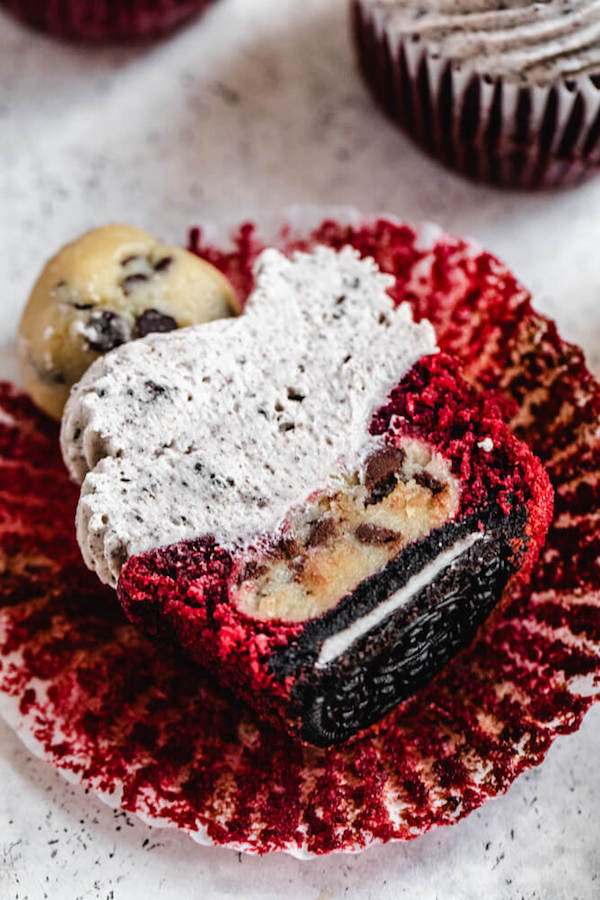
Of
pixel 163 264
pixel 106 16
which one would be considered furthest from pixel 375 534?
pixel 106 16

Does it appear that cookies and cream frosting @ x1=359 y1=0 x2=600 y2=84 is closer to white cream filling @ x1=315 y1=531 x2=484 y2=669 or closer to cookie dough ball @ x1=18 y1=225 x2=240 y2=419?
cookie dough ball @ x1=18 y1=225 x2=240 y2=419

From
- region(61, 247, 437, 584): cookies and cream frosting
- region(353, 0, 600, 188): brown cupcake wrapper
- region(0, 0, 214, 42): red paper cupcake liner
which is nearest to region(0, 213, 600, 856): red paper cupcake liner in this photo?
region(61, 247, 437, 584): cookies and cream frosting

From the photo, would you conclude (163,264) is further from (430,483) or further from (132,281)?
(430,483)

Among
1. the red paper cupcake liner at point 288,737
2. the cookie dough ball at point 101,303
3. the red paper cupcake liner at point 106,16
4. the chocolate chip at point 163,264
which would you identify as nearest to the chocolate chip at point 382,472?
the red paper cupcake liner at point 288,737

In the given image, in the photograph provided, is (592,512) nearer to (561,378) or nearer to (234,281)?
(561,378)

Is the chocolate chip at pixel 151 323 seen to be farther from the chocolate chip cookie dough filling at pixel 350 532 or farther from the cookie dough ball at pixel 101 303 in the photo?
the chocolate chip cookie dough filling at pixel 350 532
